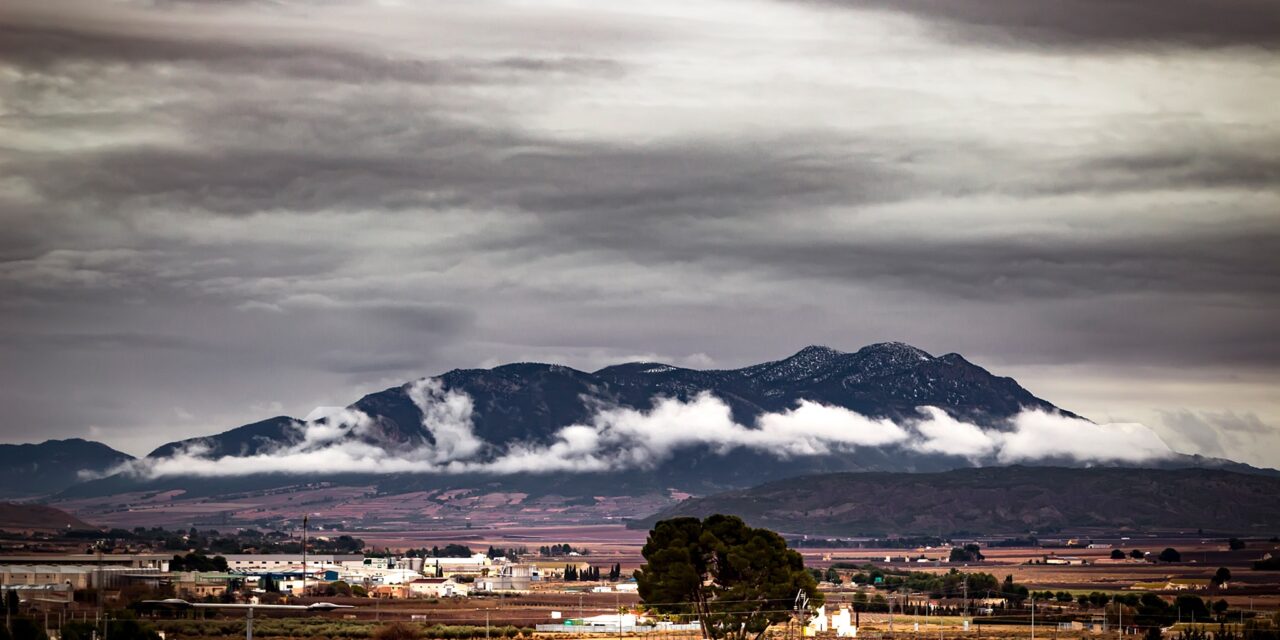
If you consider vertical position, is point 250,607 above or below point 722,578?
below

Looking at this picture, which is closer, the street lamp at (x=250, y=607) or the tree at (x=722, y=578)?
the street lamp at (x=250, y=607)

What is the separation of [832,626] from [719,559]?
1752 inches

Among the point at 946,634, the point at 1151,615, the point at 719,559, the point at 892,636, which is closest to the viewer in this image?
the point at 719,559

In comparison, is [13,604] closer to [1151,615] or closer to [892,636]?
[892,636]

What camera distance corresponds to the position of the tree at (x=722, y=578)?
440 ft

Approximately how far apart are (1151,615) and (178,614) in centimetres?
9637

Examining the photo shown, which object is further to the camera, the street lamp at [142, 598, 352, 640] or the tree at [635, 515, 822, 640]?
the tree at [635, 515, 822, 640]

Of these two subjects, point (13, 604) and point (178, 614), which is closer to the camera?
point (13, 604)

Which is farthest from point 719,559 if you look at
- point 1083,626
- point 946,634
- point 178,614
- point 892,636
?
point 178,614

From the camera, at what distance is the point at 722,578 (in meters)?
136

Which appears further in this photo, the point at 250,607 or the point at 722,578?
Answer: the point at 722,578

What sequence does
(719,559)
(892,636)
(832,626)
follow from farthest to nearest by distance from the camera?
(832,626)
(892,636)
(719,559)

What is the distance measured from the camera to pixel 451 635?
529 ft

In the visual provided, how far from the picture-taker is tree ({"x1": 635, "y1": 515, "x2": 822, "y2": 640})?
13425 cm
